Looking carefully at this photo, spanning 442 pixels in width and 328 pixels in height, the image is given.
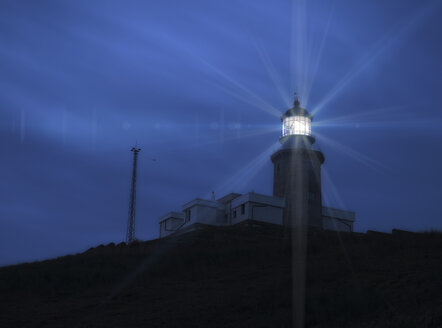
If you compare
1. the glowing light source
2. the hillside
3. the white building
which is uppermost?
the glowing light source

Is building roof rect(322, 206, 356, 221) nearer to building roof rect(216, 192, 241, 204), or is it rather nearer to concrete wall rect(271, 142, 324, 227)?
concrete wall rect(271, 142, 324, 227)

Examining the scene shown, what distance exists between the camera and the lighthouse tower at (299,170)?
33500 millimetres

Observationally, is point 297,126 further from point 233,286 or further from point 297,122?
point 233,286

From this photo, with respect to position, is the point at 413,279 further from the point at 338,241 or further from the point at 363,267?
the point at 338,241

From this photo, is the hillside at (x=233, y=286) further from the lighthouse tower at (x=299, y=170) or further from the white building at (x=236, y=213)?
the lighthouse tower at (x=299, y=170)

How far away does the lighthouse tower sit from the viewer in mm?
33500

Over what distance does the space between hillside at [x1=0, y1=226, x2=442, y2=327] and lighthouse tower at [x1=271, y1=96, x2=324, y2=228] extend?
8.94 metres

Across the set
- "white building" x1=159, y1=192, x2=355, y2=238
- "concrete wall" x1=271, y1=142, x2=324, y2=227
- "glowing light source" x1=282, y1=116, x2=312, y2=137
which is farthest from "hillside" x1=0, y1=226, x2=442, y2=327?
"glowing light source" x1=282, y1=116, x2=312, y2=137

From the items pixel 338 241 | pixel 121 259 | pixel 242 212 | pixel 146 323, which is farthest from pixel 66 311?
pixel 242 212

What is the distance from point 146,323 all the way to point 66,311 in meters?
3.26

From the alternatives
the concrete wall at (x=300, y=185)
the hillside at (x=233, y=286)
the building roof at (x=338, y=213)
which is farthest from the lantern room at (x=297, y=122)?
the hillside at (x=233, y=286)

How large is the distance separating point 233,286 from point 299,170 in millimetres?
19742

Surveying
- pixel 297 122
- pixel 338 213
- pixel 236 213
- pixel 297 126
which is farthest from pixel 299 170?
pixel 236 213

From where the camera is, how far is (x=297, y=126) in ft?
113
